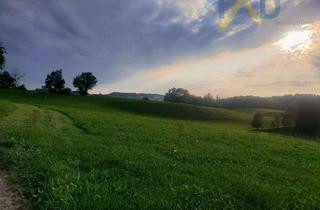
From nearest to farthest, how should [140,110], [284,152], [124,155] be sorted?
[124,155] → [284,152] → [140,110]

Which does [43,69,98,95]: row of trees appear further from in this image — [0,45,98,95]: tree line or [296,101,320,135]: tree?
[296,101,320,135]: tree

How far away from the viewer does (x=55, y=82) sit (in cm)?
14238

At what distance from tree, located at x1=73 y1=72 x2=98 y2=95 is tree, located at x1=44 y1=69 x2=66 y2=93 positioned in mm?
6152

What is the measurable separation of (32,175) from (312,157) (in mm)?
14287

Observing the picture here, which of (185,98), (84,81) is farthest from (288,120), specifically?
(84,81)

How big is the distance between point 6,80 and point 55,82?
942 inches

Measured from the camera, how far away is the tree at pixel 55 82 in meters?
142

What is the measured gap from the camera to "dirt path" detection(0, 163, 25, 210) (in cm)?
780

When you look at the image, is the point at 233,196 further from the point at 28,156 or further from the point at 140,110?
the point at 140,110

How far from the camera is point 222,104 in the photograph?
186 meters

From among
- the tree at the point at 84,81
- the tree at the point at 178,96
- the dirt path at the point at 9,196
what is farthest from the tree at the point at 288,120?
the tree at the point at 84,81

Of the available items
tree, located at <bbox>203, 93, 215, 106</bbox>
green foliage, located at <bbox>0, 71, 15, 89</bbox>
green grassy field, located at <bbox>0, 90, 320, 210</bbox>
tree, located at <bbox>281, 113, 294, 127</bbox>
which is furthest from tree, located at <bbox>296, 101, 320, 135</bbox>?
green foliage, located at <bbox>0, 71, 15, 89</bbox>

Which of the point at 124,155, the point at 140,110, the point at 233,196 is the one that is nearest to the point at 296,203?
the point at 233,196

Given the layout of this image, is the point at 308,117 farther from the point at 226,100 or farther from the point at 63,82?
the point at 226,100
